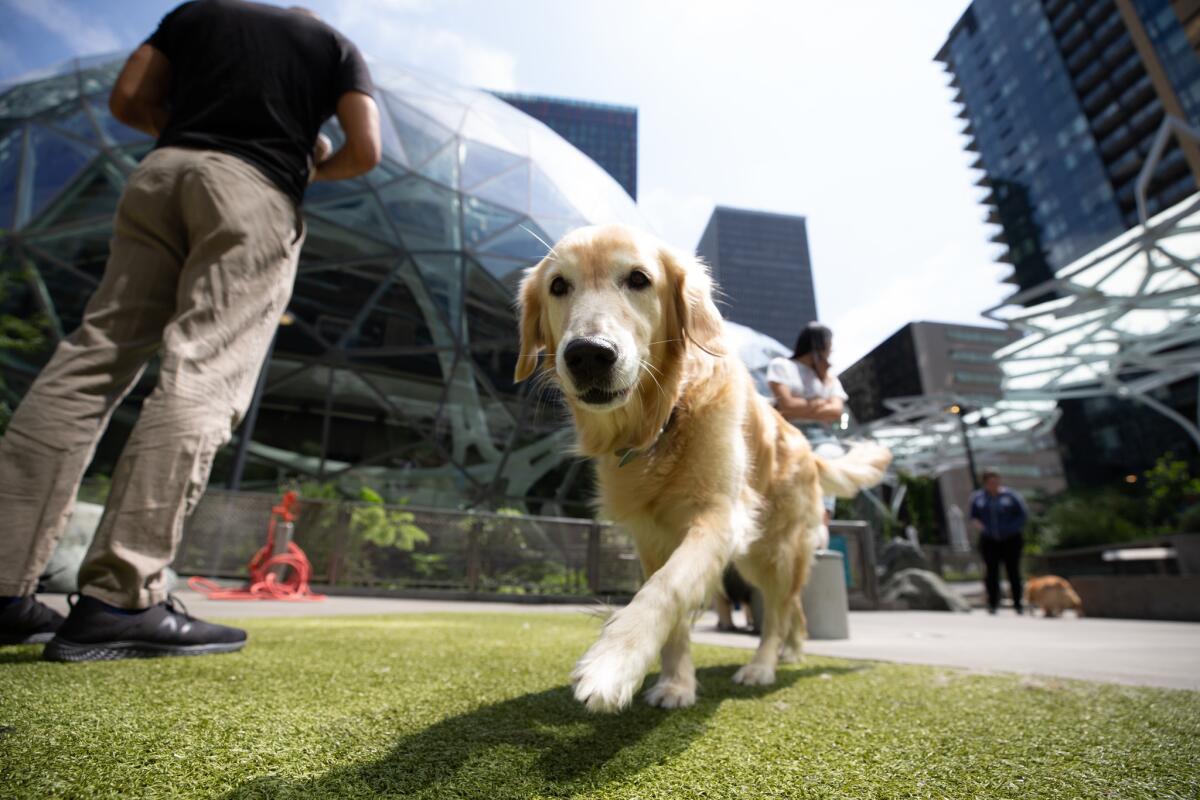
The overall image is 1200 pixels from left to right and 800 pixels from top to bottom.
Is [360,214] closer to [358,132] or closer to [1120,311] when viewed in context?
[358,132]

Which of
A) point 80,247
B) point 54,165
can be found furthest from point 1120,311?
point 54,165

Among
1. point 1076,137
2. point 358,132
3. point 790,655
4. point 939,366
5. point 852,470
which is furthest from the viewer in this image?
point 1076,137

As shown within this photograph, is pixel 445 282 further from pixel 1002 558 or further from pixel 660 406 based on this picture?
pixel 660 406

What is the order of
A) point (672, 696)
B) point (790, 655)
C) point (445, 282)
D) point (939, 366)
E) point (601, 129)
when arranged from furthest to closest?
1. point (939, 366)
2. point (445, 282)
3. point (601, 129)
4. point (790, 655)
5. point (672, 696)

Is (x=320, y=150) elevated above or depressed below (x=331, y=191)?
below

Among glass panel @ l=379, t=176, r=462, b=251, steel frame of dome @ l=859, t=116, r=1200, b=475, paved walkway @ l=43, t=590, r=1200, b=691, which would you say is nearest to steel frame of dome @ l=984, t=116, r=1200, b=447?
steel frame of dome @ l=859, t=116, r=1200, b=475

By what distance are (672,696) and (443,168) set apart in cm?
1532

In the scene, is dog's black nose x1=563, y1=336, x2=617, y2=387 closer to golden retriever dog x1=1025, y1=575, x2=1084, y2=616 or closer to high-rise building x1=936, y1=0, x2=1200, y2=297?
golden retriever dog x1=1025, y1=575, x2=1084, y2=616

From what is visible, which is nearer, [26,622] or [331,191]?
[26,622]

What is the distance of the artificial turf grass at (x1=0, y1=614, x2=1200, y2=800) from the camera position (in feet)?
3.32

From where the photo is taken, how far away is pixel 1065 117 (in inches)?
2381

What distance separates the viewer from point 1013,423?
24938mm

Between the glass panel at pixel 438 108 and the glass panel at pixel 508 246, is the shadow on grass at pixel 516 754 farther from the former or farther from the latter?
the glass panel at pixel 438 108

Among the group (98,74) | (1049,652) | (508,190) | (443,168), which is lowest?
(1049,652)
